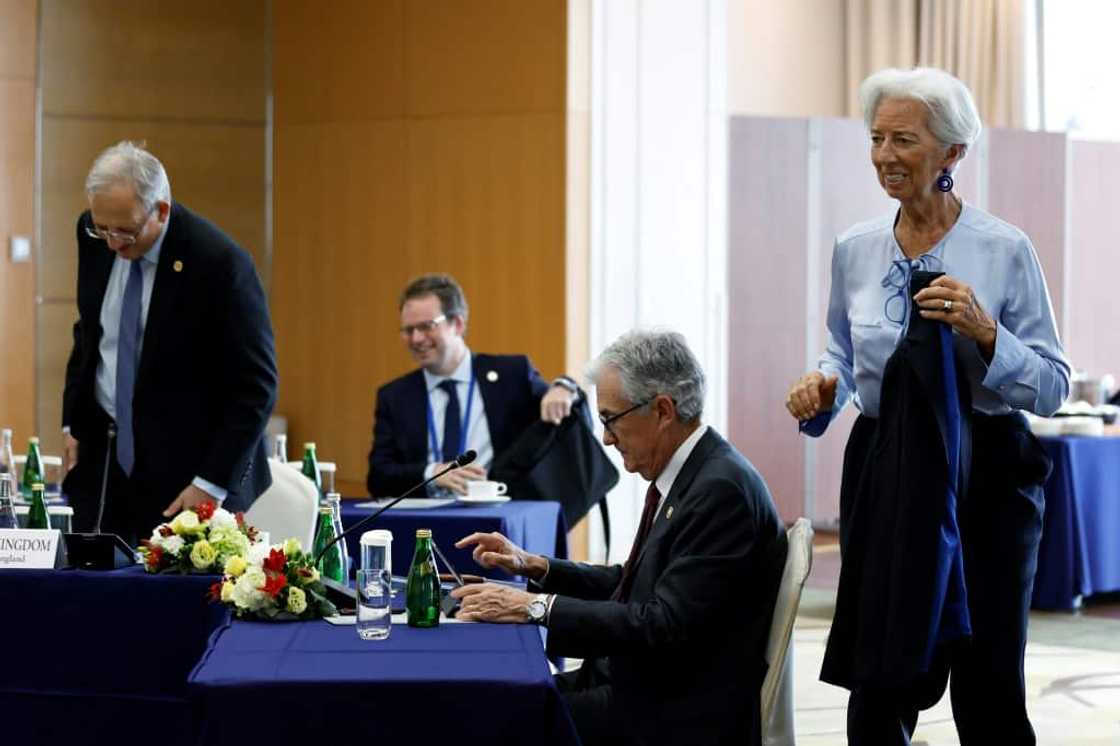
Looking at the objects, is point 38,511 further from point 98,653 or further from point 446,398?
point 446,398

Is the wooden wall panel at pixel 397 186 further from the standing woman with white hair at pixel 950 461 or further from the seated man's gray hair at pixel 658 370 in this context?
the standing woman with white hair at pixel 950 461

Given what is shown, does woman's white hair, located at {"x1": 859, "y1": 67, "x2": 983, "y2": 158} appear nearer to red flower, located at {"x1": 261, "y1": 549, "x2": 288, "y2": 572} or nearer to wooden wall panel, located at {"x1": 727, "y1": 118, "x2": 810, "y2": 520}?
red flower, located at {"x1": 261, "y1": 549, "x2": 288, "y2": 572}

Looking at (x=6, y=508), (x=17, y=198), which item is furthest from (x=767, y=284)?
(x=6, y=508)

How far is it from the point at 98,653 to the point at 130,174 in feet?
3.58

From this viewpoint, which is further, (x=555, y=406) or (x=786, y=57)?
(x=786, y=57)

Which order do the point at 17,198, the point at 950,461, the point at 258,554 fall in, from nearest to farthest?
the point at 950,461, the point at 258,554, the point at 17,198

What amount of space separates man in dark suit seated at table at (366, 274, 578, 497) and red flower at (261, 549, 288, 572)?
2582 mm

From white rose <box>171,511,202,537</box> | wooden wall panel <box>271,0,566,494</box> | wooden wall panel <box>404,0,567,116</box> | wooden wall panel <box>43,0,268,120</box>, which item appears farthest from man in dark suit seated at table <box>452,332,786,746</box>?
wooden wall panel <box>43,0,268,120</box>

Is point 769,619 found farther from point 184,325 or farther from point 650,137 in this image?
point 650,137

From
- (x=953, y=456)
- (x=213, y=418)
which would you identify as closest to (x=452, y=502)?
(x=213, y=418)

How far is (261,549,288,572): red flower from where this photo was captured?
276 cm

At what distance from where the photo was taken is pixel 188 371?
3910mm

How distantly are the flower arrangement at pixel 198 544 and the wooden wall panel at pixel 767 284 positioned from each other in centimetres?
638

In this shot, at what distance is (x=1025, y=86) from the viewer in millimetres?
11070
